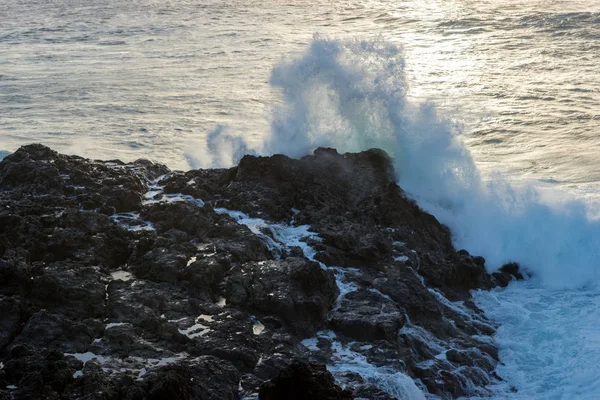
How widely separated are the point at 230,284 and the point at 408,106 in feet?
27.4

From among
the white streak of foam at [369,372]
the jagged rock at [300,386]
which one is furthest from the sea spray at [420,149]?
Answer: the jagged rock at [300,386]

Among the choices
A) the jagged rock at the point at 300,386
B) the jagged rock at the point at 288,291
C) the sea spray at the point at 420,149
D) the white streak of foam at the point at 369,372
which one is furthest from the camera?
the sea spray at the point at 420,149

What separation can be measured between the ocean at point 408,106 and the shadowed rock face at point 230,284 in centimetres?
103

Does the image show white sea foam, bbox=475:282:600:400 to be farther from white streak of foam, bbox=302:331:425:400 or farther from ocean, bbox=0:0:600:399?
white streak of foam, bbox=302:331:425:400

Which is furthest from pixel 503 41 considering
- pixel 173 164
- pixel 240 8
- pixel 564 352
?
pixel 564 352

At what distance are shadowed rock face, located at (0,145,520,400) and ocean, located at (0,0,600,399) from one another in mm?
1030

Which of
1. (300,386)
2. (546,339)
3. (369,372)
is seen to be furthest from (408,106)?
(300,386)

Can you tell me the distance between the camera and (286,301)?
11617 millimetres

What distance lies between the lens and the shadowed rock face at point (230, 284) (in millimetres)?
9734

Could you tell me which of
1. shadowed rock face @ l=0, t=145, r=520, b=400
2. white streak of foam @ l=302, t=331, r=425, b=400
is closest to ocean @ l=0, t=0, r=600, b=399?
shadowed rock face @ l=0, t=145, r=520, b=400

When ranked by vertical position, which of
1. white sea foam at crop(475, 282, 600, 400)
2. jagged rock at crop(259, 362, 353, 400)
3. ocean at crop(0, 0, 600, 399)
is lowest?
white sea foam at crop(475, 282, 600, 400)

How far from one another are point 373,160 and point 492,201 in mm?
2662

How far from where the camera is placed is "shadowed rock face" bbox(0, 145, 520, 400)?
973 cm

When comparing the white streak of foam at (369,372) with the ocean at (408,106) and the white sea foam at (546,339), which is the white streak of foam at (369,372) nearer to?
the white sea foam at (546,339)
